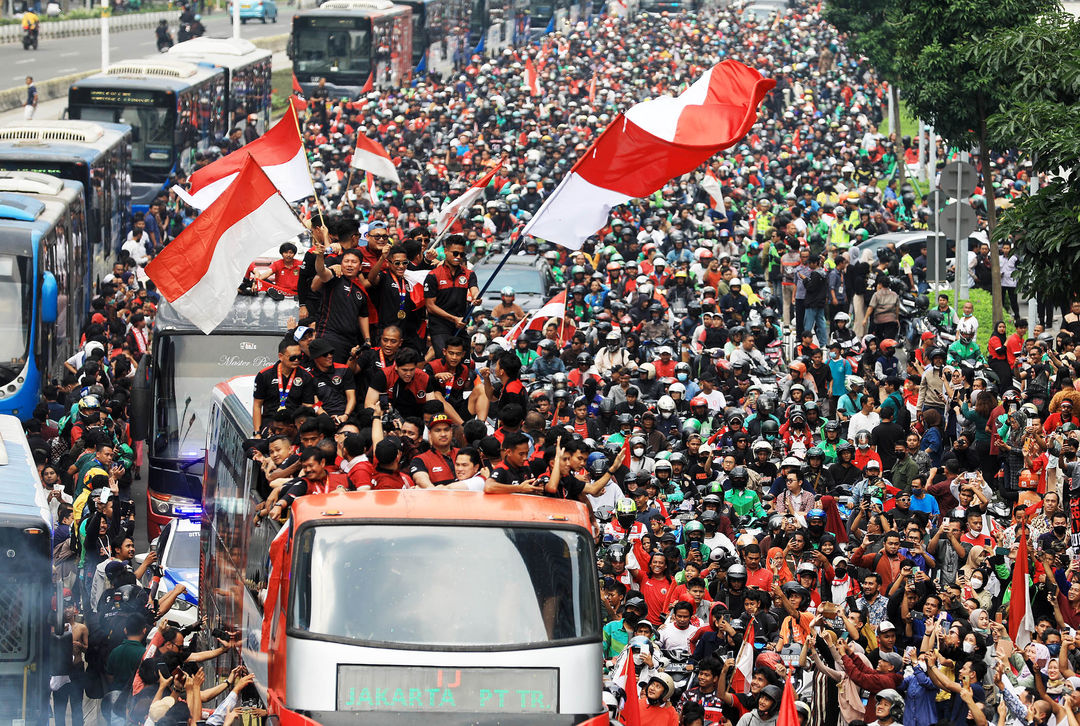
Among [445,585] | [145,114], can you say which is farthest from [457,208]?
[145,114]

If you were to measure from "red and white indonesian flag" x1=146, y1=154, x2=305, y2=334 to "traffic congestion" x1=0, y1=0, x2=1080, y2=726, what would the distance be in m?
0.03

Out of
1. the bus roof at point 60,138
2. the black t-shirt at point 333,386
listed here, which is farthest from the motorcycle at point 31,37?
the black t-shirt at point 333,386

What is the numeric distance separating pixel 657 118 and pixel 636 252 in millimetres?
13708

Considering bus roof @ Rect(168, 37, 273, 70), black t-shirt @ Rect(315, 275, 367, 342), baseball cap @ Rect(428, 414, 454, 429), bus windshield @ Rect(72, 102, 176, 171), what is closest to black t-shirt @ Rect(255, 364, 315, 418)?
black t-shirt @ Rect(315, 275, 367, 342)

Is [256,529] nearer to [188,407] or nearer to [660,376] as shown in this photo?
[188,407]

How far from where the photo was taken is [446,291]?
1342cm

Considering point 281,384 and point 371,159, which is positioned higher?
point 371,159

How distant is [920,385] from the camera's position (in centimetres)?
1911

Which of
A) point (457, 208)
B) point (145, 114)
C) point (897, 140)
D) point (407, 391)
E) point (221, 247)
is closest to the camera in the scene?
point (407, 391)

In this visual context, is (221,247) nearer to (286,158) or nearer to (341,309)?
(341,309)

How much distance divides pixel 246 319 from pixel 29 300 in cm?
398

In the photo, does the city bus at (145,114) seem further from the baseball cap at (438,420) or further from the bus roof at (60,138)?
the baseball cap at (438,420)

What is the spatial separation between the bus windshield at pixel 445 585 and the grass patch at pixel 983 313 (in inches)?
568

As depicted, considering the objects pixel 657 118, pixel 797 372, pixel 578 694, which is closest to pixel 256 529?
pixel 578 694
